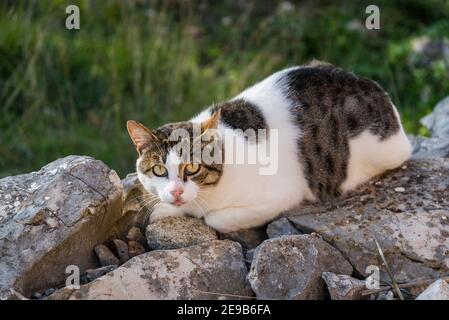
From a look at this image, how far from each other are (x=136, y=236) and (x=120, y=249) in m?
0.16

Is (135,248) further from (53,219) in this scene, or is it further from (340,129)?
(340,129)

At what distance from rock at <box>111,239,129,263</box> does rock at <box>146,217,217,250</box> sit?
0.12 metres

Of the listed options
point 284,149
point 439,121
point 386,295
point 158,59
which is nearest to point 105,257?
point 284,149

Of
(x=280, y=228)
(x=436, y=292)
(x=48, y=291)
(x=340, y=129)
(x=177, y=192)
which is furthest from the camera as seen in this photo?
(x=340, y=129)

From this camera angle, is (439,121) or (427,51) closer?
(439,121)

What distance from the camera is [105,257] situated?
333cm

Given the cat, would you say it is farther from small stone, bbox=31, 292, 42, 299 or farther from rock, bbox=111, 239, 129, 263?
small stone, bbox=31, 292, 42, 299

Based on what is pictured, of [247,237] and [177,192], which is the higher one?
[177,192]

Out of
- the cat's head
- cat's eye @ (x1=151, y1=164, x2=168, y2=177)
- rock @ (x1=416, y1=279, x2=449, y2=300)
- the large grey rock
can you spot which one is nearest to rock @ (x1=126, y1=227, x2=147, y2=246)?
the cat's head

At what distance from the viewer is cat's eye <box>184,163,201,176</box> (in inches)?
132

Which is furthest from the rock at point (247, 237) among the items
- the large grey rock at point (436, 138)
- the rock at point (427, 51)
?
the rock at point (427, 51)

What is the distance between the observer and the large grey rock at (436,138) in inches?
170
